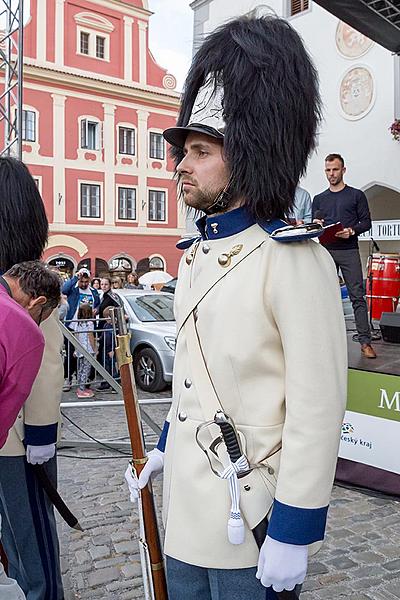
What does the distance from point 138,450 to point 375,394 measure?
2.75 m

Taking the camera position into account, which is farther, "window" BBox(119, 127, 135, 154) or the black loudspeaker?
"window" BBox(119, 127, 135, 154)

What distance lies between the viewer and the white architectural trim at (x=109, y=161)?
2681 cm

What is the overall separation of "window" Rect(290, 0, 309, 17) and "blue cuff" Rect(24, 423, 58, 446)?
38.5 ft

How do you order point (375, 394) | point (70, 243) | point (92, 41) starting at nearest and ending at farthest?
point (375, 394)
point (70, 243)
point (92, 41)

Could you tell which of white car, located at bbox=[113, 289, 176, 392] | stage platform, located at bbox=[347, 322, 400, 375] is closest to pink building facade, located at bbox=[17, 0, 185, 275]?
white car, located at bbox=[113, 289, 176, 392]

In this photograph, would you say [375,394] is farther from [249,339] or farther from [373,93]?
[373,93]

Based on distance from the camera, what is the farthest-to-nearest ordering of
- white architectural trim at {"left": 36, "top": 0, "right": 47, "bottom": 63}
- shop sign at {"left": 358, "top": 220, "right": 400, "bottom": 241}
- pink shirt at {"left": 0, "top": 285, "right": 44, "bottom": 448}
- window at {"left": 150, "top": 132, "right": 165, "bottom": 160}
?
A: 1. window at {"left": 150, "top": 132, "right": 165, "bottom": 160}
2. white architectural trim at {"left": 36, "top": 0, "right": 47, "bottom": 63}
3. shop sign at {"left": 358, "top": 220, "right": 400, "bottom": 241}
4. pink shirt at {"left": 0, "top": 285, "right": 44, "bottom": 448}

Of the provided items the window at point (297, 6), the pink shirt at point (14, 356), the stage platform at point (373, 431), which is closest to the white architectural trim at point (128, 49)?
the window at point (297, 6)

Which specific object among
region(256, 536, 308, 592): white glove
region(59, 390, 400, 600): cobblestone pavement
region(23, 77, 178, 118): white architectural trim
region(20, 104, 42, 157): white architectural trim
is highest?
region(23, 77, 178, 118): white architectural trim

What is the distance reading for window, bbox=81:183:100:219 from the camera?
26344mm

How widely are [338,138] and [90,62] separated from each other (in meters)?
18.0

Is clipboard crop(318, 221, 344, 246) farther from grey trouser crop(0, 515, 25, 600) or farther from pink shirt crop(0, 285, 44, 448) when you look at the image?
grey trouser crop(0, 515, 25, 600)

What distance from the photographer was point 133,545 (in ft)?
11.1

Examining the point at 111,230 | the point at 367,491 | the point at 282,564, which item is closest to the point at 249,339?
the point at 282,564
